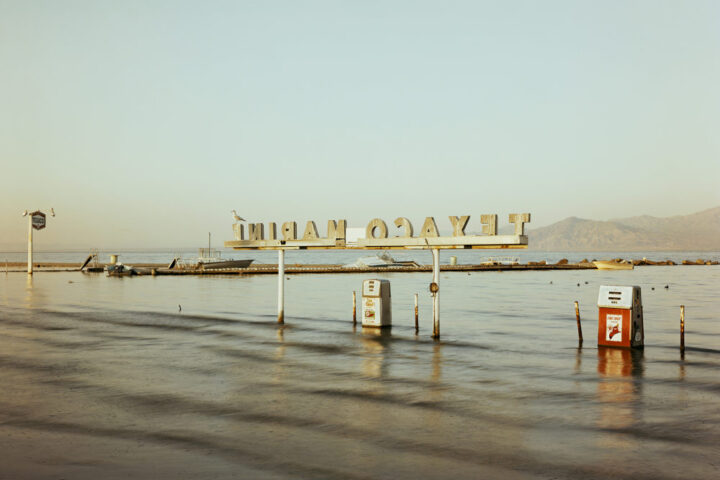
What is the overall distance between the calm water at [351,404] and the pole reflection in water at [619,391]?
0.07 meters

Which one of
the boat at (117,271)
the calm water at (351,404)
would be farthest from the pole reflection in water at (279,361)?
the boat at (117,271)

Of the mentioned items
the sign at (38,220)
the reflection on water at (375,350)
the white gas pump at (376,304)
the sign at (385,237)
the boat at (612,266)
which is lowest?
the boat at (612,266)

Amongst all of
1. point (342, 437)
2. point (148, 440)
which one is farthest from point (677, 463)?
point (148, 440)

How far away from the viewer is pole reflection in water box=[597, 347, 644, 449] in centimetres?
1138

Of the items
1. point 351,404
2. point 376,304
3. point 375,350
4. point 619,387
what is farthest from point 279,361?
point 619,387

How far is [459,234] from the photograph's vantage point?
22.9 m

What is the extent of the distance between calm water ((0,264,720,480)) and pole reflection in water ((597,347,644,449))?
0.22 feet

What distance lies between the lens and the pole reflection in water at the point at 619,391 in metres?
11.4

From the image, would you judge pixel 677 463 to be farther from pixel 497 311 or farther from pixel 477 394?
pixel 497 311

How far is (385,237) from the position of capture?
25031 mm

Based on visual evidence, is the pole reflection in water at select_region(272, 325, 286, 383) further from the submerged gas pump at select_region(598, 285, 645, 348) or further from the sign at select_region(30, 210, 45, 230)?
the sign at select_region(30, 210, 45, 230)

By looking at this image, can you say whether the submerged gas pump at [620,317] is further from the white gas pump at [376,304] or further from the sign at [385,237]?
the white gas pump at [376,304]

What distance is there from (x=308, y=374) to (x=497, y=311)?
21822 millimetres

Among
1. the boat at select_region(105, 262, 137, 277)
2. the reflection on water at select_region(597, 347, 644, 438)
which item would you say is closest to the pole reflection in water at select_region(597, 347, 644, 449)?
the reflection on water at select_region(597, 347, 644, 438)
